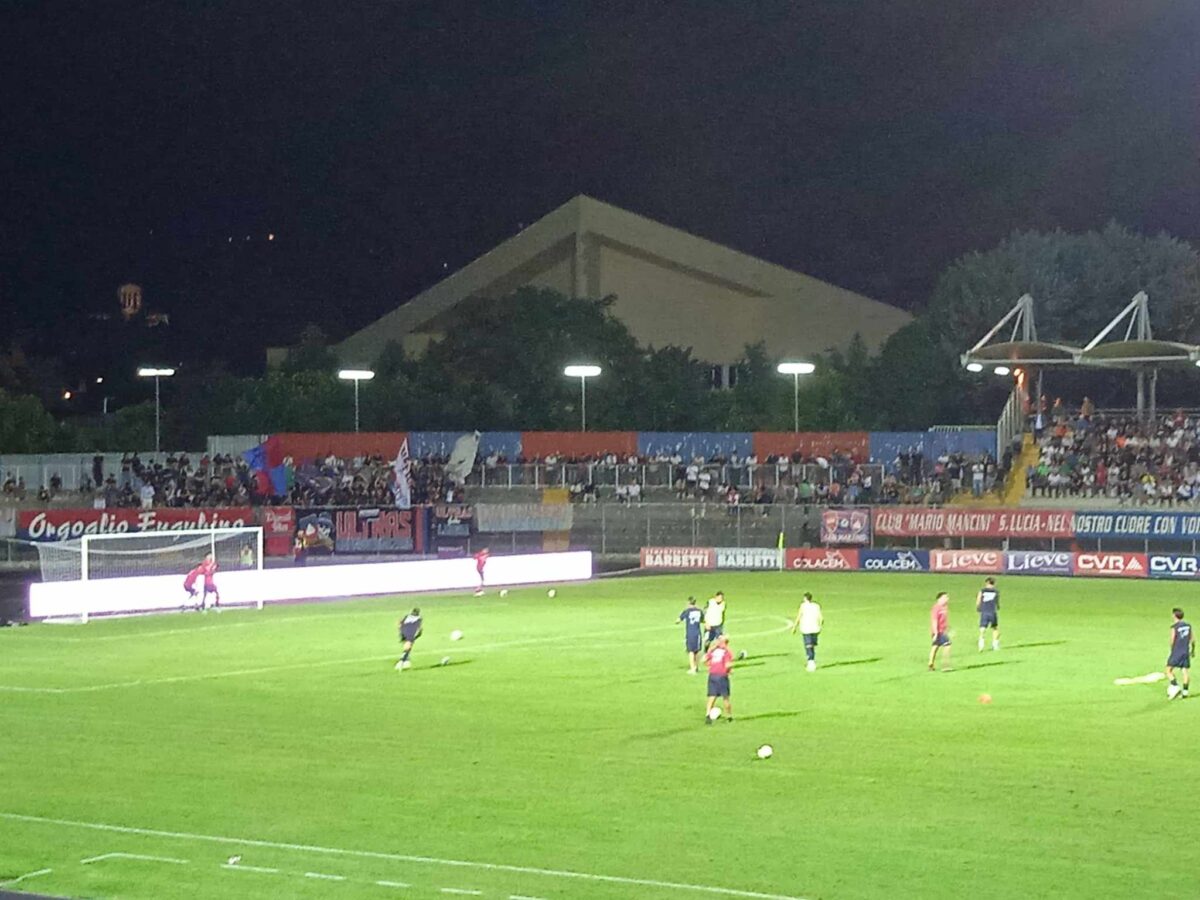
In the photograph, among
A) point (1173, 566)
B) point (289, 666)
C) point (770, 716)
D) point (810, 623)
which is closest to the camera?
point (770, 716)

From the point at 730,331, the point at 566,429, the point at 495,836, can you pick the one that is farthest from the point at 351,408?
the point at 495,836

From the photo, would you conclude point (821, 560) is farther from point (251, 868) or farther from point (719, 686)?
point (251, 868)

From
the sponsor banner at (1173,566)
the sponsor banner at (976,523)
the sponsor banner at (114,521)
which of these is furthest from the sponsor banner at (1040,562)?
the sponsor banner at (114,521)

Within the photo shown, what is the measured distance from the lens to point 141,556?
172ft

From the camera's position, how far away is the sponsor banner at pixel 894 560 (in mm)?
64312

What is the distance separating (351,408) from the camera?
8612 cm

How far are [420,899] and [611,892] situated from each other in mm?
1832

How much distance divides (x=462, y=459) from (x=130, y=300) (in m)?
66.6

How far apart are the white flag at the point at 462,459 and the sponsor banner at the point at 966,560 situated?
20.0 metres

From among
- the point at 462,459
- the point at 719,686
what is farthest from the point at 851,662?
the point at 462,459

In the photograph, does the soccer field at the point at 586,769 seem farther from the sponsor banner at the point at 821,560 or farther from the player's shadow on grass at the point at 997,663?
the sponsor banner at the point at 821,560

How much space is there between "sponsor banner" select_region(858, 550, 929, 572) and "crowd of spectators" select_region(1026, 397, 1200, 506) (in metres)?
6.16

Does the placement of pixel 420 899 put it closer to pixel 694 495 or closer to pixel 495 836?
pixel 495 836

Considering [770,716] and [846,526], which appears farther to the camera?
[846,526]
